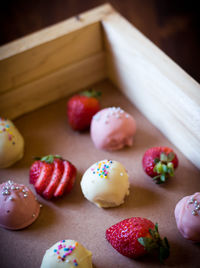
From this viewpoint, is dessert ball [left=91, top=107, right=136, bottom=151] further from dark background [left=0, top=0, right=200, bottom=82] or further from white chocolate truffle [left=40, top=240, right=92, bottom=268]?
dark background [left=0, top=0, right=200, bottom=82]

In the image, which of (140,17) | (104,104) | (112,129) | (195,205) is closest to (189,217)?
(195,205)

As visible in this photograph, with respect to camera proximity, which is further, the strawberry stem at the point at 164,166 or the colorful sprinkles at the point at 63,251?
the strawberry stem at the point at 164,166

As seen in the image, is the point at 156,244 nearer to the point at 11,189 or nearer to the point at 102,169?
the point at 102,169

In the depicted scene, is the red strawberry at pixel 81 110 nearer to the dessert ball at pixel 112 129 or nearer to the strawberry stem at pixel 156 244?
the dessert ball at pixel 112 129

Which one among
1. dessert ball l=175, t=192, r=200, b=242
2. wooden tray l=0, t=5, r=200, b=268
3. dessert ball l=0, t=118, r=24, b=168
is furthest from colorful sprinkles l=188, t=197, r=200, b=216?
dessert ball l=0, t=118, r=24, b=168

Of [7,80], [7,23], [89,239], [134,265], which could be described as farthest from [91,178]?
[7,23]

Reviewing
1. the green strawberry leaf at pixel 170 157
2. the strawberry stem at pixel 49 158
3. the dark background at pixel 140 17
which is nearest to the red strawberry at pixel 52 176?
the strawberry stem at pixel 49 158
